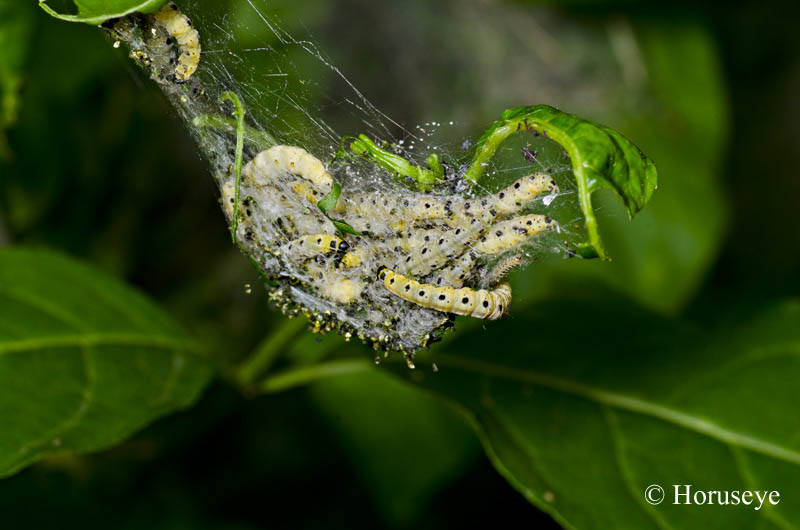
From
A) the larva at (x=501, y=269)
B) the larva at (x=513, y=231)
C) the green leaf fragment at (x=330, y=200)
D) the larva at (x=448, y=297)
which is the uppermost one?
the larva at (x=513, y=231)

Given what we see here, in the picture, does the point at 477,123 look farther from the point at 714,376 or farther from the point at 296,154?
the point at 296,154

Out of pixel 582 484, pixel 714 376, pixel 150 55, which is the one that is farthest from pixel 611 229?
pixel 150 55

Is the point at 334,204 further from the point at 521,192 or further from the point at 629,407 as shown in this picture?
the point at 629,407

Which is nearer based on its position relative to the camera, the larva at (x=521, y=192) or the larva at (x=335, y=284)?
the larva at (x=521, y=192)

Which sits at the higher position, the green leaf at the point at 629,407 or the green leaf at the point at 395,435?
the green leaf at the point at 629,407

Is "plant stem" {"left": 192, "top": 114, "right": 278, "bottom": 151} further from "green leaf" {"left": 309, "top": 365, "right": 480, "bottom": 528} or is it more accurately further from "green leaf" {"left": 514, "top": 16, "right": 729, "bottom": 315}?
"green leaf" {"left": 309, "top": 365, "right": 480, "bottom": 528}

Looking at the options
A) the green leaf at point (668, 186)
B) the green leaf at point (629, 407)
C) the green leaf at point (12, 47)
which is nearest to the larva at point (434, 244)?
the green leaf at point (629, 407)

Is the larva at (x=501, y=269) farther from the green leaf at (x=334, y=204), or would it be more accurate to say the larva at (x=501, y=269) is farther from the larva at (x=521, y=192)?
the green leaf at (x=334, y=204)
